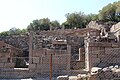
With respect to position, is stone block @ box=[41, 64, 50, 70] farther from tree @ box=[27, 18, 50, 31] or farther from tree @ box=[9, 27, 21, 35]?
tree @ box=[27, 18, 50, 31]

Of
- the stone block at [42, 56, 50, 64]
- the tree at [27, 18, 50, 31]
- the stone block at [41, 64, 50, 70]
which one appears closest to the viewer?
the stone block at [41, 64, 50, 70]

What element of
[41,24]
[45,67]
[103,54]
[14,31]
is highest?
[41,24]

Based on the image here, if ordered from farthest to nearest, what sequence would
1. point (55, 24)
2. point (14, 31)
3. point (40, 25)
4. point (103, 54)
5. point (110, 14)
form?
point (55, 24), point (110, 14), point (40, 25), point (14, 31), point (103, 54)

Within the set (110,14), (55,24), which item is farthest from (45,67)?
(55,24)

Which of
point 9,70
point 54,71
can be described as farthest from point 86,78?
point 9,70

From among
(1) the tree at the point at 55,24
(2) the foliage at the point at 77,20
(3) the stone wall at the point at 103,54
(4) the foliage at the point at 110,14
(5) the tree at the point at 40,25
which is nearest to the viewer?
(3) the stone wall at the point at 103,54

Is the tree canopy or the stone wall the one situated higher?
the tree canopy

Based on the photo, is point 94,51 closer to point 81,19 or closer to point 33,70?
point 33,70

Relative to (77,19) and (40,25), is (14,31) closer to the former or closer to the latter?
(40,25)

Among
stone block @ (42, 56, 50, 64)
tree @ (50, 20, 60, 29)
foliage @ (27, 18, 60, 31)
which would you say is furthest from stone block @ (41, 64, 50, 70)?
tree @ (50, 20, 60, 29)

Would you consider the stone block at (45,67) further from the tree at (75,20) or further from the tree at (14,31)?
the tree at (75,20)

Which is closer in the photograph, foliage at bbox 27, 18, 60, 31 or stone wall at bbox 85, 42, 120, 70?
stone wall at bbox 85, 42, 120, 70

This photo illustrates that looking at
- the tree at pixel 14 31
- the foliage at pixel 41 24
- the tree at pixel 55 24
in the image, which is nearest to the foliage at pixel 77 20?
the tree at pixel 55 24

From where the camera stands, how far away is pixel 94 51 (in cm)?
1587
